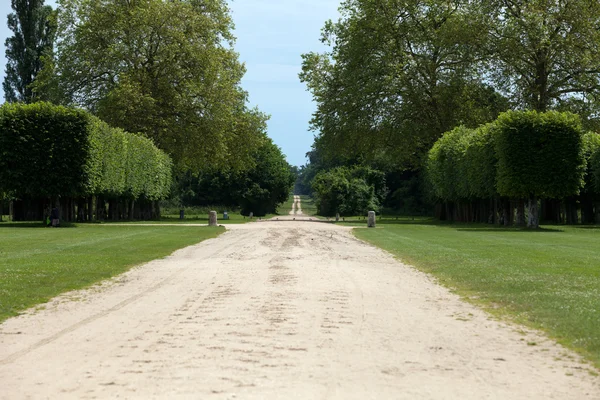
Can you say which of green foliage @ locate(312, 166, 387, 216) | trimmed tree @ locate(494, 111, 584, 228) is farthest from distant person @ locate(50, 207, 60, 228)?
green foliage @ locate(312, 166, 387, 216)

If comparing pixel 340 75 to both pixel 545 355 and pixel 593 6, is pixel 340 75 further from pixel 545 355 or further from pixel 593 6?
pixel 545 355

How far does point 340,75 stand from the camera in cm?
6488

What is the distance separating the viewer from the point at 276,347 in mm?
8719

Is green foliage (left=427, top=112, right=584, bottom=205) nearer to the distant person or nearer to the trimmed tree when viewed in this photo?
the trimmed tree

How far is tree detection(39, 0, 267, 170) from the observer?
6278 cm

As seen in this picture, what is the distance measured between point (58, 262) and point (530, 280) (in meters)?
12.4

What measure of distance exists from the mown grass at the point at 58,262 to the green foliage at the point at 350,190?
57.1 meters

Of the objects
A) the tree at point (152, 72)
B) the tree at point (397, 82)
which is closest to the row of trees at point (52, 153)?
the tree at point (152, 72)

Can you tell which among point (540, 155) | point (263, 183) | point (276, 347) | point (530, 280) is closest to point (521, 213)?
point (540, 155)

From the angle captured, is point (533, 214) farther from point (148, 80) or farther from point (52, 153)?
point (148, 80)

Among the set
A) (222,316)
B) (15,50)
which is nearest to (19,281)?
(222,316)

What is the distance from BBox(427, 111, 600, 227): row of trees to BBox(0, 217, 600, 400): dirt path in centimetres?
3284

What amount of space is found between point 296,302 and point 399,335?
327 centimetres

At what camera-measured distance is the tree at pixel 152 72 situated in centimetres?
6278
